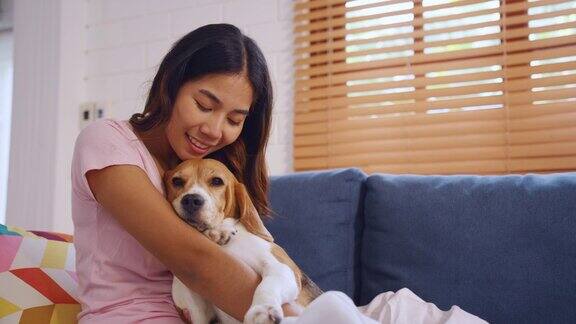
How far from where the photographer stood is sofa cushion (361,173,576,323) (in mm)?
1604

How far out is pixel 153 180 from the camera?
124 cm

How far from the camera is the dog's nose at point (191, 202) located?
3.90 ft

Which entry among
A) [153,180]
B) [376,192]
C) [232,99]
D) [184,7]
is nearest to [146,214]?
[153,180]

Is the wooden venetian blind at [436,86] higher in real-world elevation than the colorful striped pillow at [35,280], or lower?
higher

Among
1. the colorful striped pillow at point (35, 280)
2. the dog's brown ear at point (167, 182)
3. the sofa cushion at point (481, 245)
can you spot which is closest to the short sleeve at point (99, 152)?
the dog's brown ear at point (167, 182)

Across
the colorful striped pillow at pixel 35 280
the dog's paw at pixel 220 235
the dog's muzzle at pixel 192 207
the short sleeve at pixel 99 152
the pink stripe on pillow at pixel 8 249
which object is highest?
the short sleeve at pixel 99 152

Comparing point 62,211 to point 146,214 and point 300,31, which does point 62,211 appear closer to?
point 300,31

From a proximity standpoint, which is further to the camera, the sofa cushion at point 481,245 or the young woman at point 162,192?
the sofa cushion at point 481,245

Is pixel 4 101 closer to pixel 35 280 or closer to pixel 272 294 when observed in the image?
pixel 35 280

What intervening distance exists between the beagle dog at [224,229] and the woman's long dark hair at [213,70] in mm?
133

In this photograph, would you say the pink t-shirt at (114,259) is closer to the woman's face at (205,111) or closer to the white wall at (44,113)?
the woman's face at (205,111)

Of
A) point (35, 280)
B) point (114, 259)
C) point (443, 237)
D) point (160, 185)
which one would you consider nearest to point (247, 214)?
point (160, 185)

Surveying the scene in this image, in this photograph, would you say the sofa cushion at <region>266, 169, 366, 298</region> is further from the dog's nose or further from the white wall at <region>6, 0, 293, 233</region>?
the white wall at <region>6, 0, 293, 233</region>

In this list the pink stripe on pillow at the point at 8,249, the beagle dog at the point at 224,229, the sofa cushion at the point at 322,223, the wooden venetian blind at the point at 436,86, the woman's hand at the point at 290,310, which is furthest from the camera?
the wooden venetian blind at the point at 436,86
